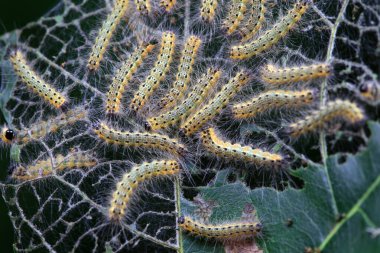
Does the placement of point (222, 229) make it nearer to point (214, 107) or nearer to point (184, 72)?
point (214, 107)

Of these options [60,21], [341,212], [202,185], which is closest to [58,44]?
[60,21]

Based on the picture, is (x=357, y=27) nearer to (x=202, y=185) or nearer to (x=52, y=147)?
(x=202, y=185)

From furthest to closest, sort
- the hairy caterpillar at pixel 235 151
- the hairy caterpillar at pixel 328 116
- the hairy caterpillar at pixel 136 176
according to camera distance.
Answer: the hairy caterpillar at pixel 136 176 < the hairy caterpillar at pixel 235 151 < the hairy caterpillar at pixel 328 116

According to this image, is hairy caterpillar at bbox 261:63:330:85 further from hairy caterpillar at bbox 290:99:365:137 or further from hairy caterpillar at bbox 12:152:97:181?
hairy caterpillar at bbox 12:152:97:181

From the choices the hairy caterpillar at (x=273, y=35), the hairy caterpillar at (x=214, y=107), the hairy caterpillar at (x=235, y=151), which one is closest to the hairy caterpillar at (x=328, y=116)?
the hairy caterpillar at (x=235, y=151)

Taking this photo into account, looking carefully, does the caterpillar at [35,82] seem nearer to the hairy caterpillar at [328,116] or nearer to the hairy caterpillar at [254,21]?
the hairy caterpillar at [254,21]

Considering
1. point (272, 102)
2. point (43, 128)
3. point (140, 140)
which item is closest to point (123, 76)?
point (140, 140)
